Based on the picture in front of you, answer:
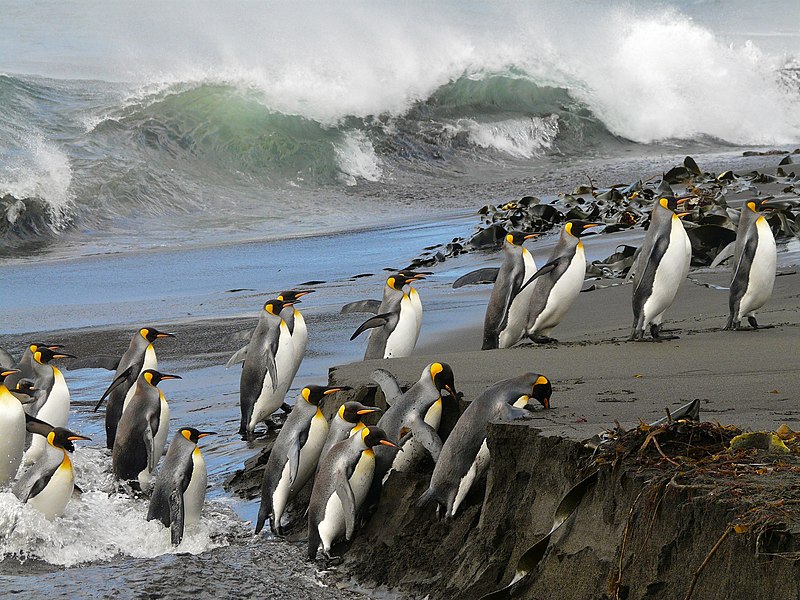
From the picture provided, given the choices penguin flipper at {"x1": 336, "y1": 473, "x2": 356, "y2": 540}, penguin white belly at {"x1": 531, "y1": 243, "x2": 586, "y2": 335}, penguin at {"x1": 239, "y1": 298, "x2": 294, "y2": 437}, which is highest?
penguin white belly at {"x1": 531, "y1": 243, "x2": 586, "y2": 335}

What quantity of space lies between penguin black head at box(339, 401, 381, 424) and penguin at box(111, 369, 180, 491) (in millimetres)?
1713

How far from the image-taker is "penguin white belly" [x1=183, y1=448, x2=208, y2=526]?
5.73 metres

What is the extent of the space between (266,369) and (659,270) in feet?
8.85

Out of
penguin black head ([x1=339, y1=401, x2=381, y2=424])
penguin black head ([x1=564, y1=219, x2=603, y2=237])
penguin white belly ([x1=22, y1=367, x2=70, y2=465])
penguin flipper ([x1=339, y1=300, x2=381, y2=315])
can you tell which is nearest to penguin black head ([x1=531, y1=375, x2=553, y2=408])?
penguin black head ([x1=339, y1=401, x2=381, y2=424])

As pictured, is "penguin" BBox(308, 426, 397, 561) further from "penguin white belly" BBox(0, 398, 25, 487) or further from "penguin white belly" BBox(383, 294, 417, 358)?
"penguin white belly" BBox(383, 294, 417, 358)

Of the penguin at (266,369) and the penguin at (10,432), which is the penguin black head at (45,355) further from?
the penguin at (266,369)

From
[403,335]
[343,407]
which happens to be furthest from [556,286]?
[343,407]

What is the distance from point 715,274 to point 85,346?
5538 mm

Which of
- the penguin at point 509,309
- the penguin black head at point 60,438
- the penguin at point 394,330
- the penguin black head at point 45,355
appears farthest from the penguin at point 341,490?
the penguin black head at point 45,355

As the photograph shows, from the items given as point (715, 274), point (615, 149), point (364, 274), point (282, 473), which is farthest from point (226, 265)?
point (615, 149)

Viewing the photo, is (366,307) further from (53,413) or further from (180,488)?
(180,488)

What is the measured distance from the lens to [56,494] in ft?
20.1

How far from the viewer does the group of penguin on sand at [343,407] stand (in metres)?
5.05

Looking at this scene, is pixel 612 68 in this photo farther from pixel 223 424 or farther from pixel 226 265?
pixel 223 424
